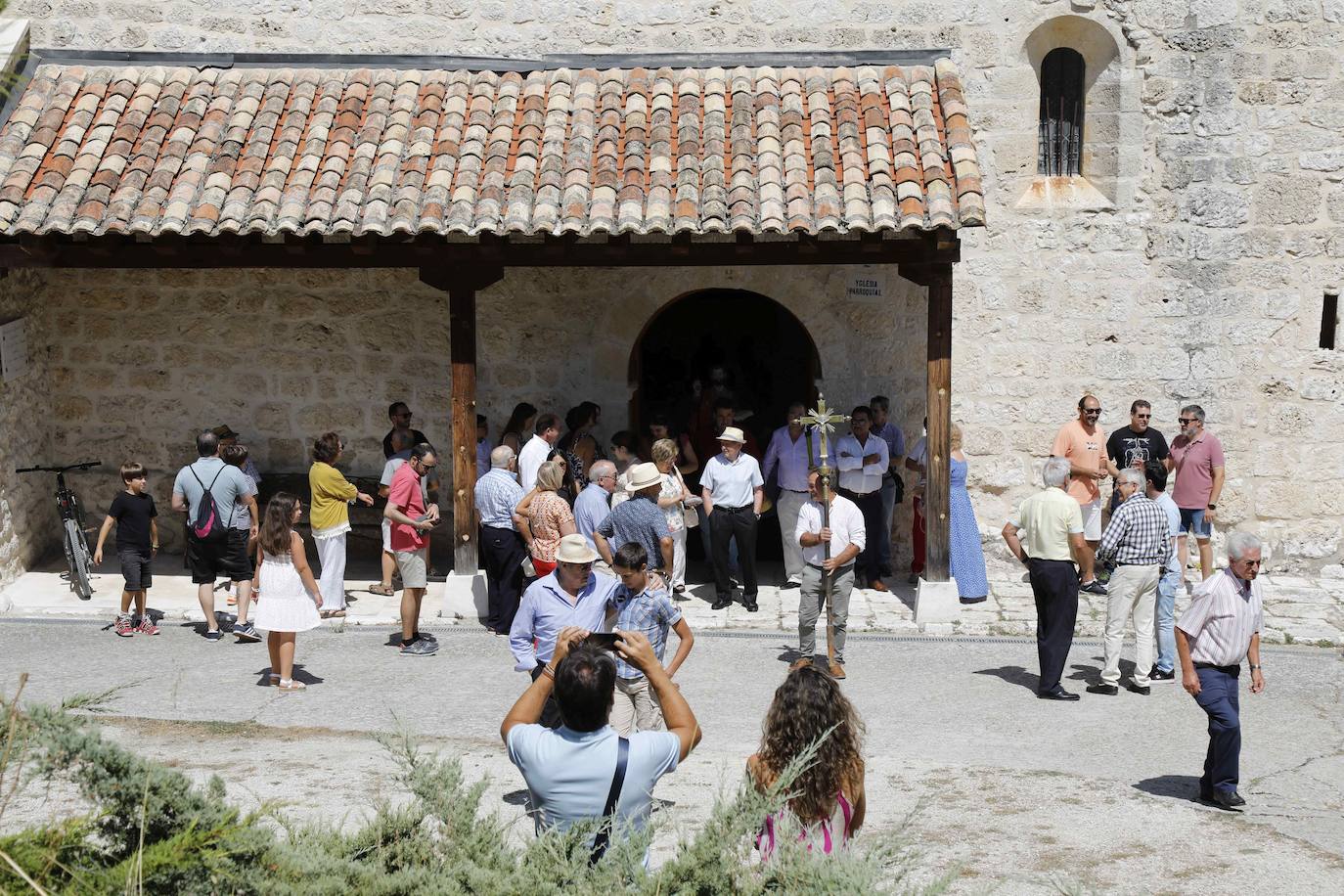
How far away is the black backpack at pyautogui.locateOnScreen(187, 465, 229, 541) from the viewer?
10641 mm

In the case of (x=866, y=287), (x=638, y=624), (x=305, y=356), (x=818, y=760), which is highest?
(x=866, y=287)

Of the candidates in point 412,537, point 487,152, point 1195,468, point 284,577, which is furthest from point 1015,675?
point 487,152

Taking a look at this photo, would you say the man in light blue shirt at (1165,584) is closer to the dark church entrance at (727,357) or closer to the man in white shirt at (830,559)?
the man in white shirt at (830,559)

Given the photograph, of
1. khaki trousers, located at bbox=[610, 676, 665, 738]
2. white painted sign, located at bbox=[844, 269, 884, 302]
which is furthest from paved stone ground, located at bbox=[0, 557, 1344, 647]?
khaki trousers, located at bbox=[610, 676, 665, 738]

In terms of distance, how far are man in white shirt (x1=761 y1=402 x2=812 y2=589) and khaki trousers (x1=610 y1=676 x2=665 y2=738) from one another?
444 centimetres

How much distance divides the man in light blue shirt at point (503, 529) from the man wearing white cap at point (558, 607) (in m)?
Answer: 3.07

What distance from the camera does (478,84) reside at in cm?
1230

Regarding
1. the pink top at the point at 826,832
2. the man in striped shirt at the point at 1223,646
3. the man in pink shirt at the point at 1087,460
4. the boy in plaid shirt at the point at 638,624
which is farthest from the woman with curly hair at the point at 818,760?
the man in pink shirt at the point at 1087,460

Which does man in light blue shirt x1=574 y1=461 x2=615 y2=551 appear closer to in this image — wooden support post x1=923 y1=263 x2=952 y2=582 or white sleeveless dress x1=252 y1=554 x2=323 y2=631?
white sleeveless dress x1=252 y1=554 x2=323 y2=631

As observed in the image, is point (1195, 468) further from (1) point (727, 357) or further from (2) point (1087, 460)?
(1) point (727, 357)

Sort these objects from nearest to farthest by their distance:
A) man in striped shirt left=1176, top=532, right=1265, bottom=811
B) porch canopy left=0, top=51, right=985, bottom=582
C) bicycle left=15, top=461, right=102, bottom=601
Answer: man in striped shirt left=1176, top=532, right=1265, bottom=811 < porch canopy left=0, top=51, right=985, bottom=582 < bicycle left=15, top=461, right=102, bottom=601

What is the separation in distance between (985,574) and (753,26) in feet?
16.3

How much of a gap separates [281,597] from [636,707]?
2.90 m

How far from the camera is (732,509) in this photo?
11602 mm
